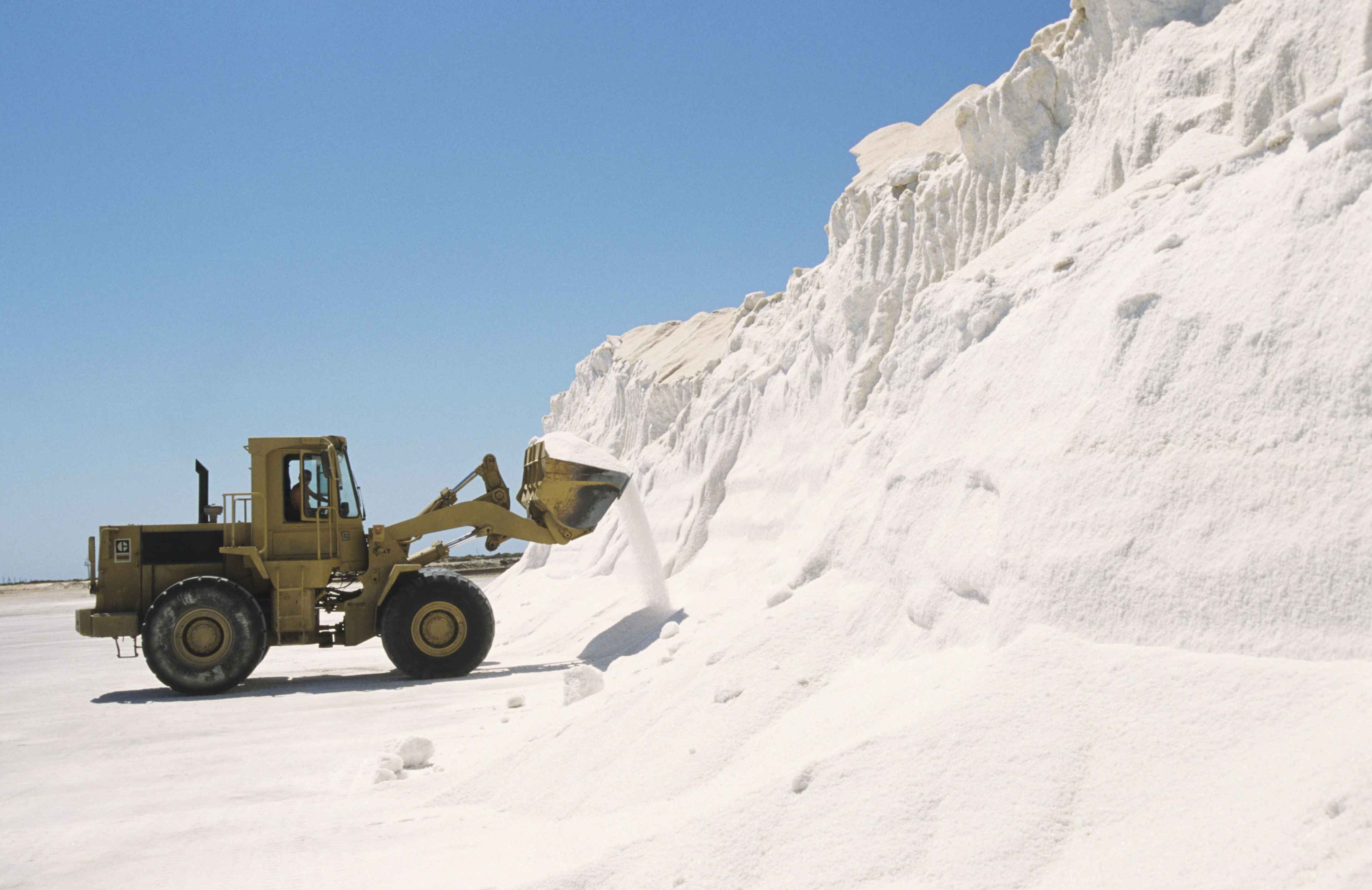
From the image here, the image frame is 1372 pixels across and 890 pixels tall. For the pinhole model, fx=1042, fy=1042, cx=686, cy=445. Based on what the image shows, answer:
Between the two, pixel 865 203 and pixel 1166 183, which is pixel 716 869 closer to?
pixel 1166 183

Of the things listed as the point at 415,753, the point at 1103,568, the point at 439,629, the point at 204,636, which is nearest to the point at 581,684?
the point at 415,753

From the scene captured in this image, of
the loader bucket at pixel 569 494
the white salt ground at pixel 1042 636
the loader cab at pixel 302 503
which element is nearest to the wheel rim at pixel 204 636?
the loader cab at pixel 302 503

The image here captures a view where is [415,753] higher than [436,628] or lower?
lower

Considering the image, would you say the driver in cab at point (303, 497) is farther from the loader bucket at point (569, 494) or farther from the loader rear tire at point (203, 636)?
the loader bucket at point (569, 494)

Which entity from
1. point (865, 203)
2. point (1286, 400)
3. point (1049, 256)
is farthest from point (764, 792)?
point (865, 203)

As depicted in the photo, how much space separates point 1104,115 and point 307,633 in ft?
29.7

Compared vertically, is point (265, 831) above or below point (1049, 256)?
below

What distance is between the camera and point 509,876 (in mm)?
4070

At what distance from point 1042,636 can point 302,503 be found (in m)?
8.90

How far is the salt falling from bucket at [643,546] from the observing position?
1203cm

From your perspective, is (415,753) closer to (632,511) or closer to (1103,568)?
(1103,568)

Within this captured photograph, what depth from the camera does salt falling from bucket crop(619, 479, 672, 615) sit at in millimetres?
12031

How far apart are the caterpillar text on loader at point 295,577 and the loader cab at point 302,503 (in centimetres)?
1

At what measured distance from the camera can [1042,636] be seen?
4258 mm
